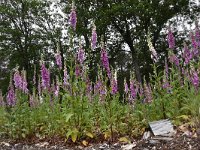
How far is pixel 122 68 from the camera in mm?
45312

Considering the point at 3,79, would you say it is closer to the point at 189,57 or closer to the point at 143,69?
the point at 143,69

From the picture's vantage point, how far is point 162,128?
6.06m

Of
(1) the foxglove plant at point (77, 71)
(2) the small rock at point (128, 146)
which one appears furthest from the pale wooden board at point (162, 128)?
(1) the foxglove plant at point (77, 71)

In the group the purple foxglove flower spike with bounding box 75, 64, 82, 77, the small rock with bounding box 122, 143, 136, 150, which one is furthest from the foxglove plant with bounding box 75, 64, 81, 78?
the small rock with bounding box 122, 143, 136, 150

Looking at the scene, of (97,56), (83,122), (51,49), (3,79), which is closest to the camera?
(83,122)

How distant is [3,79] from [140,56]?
539 inches

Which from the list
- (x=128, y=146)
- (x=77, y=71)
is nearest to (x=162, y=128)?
(x=128, y=146)

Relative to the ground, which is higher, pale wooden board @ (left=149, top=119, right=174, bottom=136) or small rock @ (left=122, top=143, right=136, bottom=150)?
pale wooden board @ (left=149, top=119, right=174, bottom=136)

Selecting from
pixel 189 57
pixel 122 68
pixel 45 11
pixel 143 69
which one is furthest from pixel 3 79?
pixel 189 57

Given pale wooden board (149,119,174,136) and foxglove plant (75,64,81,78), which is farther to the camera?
foxglove plant (75,64,81,78)

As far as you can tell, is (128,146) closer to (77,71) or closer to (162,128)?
(162,128)

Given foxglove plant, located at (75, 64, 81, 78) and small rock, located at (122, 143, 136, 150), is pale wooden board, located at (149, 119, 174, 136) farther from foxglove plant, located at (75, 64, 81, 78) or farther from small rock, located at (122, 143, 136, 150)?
foxglove plant, located at (75, 64, 81, 78)

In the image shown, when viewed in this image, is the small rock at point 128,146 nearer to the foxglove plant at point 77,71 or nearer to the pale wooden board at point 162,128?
the pale wooden board at point 162,128

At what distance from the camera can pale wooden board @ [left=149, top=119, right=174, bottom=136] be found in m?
5.97
